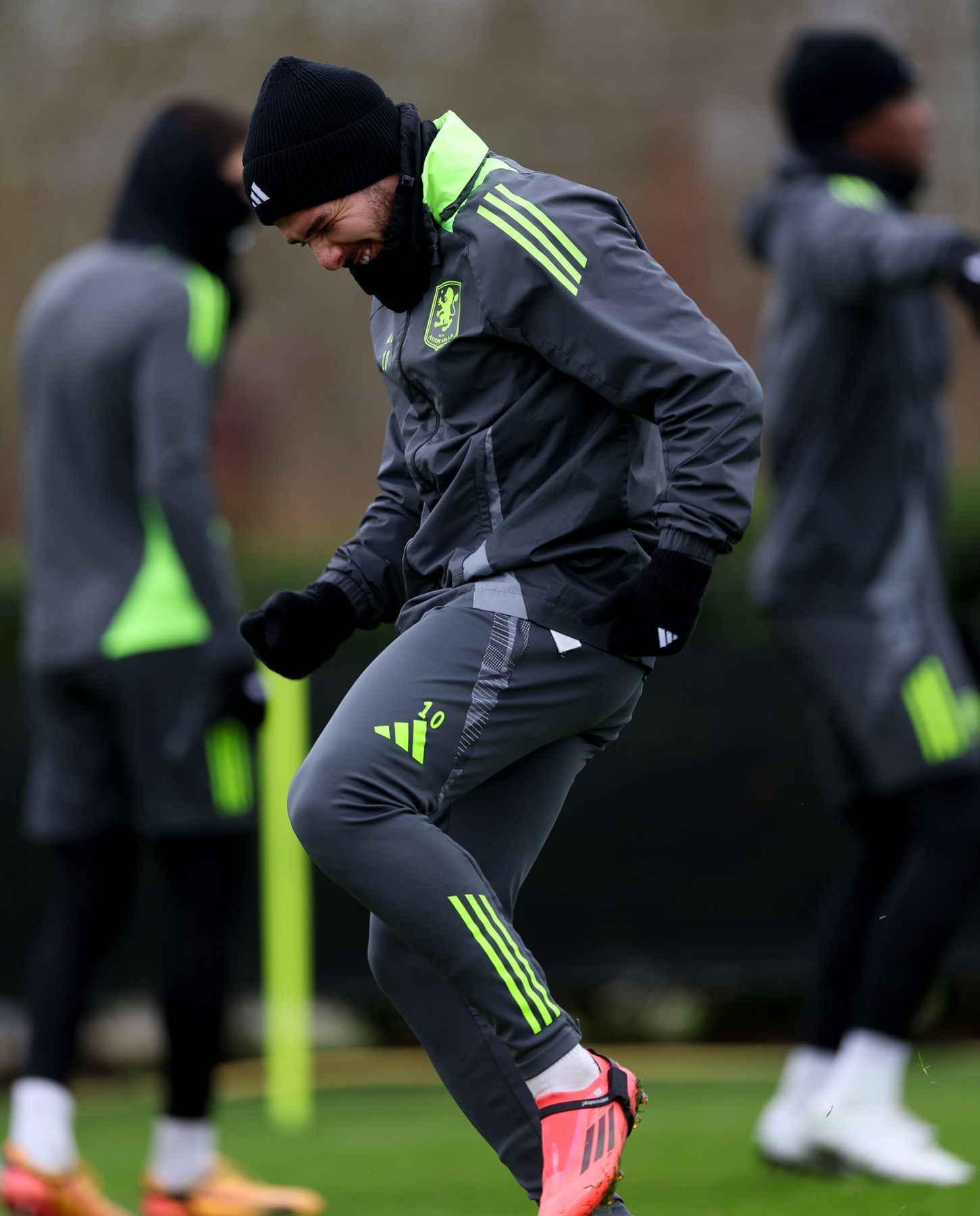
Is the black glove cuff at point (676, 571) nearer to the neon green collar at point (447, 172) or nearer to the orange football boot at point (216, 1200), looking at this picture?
the neon green collar at point (447, 172)

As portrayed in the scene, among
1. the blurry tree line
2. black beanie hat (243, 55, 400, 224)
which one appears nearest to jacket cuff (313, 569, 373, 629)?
black beanie hat (243, 55, 400, 224)

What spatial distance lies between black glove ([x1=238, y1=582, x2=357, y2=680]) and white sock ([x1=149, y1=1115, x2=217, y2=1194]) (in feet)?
5.28

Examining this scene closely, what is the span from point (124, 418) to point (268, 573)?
3798 mm

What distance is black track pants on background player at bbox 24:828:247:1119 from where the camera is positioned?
413 cm

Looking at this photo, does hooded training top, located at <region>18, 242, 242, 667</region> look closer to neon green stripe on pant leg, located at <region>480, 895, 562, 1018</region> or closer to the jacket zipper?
the jacket zipper

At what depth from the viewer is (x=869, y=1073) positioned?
4109 millimetres

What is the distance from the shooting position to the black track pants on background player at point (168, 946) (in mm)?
4129

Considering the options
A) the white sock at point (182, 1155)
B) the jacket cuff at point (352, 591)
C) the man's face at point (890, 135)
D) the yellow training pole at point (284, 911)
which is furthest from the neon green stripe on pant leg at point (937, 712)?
the yellow training pole at point (284, 911)

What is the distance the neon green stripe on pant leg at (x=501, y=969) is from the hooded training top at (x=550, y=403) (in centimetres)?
42

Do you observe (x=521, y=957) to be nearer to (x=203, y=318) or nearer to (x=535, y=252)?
(x=535, y=252)

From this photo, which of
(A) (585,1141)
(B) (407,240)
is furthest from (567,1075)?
(B) (407,240)

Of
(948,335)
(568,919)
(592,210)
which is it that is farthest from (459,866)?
(568,919)

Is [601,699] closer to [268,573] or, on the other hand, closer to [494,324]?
[494,324]

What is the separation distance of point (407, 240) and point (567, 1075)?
120 centimetres
